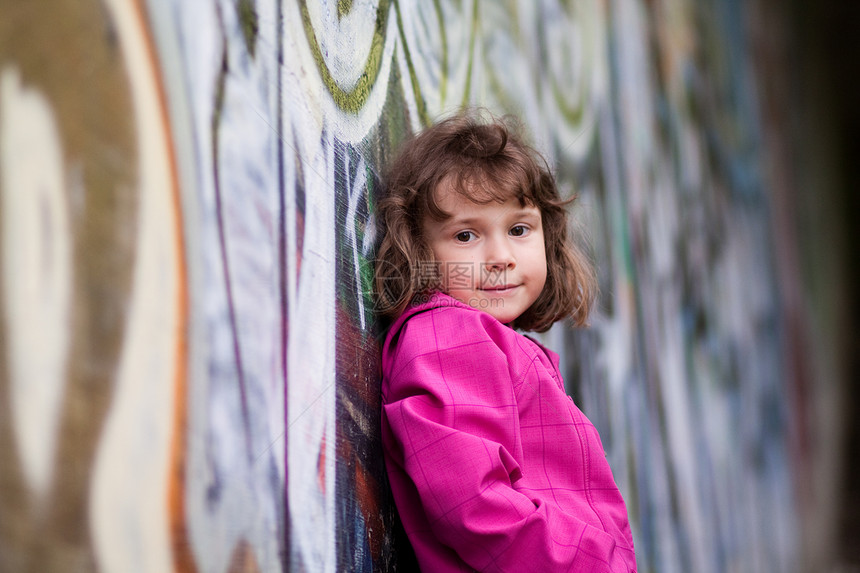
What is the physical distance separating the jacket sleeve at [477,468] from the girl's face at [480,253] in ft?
0.65

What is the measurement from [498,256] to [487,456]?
44 cm

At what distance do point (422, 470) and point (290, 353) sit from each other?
30 centimetres

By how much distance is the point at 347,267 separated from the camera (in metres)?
1.54

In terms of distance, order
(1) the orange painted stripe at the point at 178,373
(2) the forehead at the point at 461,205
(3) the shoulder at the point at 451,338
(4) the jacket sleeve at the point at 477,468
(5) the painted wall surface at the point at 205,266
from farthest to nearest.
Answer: (2) the forehead at the point at 461,205
(3) the shoulder at the point at 451,338
(4) the jacket sleeve at the point at 477,468
(1) the orange painted stripe at the point at 178,373
(5) the painted wall surface at the point at 205,266

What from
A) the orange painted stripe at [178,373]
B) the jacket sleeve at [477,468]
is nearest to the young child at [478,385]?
the jacket sleeve at [477,468]

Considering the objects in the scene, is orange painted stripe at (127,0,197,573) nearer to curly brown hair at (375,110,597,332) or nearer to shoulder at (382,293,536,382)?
shoulder at (382,293,536,382)

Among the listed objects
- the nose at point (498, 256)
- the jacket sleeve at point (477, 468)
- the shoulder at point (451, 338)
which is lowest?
the jacket sleeve at point (477, 468)

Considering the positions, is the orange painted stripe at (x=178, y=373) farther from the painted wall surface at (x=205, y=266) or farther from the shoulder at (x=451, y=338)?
the shoulder at (x=451, y=338)

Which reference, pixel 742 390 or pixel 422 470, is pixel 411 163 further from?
pixel 742 390

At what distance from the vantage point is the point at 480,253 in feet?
5.50

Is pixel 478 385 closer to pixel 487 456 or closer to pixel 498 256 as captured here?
pixel 487 456

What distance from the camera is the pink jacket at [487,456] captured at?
137 centimetres

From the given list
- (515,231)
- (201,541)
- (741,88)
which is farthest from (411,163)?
(741,88)

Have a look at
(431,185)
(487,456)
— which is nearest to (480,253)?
(431,185)
